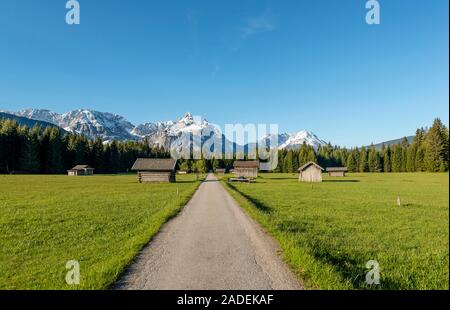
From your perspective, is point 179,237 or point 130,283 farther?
point 179,237

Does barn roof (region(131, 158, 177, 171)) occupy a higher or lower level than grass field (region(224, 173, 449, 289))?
higher

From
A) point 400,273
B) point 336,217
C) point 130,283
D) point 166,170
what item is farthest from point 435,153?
point 130,283

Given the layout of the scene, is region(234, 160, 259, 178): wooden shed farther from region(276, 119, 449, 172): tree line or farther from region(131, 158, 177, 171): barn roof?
region(276, 119, 449, 172): tree line

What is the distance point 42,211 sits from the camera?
2156cm

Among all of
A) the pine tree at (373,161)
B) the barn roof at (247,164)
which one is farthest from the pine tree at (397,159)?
the barn roof at (247,164)

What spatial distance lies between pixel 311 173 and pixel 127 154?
105157 mm

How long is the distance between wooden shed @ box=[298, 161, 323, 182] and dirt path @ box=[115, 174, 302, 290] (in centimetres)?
6126

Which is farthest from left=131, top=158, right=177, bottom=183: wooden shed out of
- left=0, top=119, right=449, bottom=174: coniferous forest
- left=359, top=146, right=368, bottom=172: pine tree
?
left=359, top=146, right=368, bottom=172: pine tree

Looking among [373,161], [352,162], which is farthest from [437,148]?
[352,162]

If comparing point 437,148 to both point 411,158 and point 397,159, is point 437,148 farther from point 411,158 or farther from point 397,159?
point 397,159

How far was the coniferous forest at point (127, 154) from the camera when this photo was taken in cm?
9862

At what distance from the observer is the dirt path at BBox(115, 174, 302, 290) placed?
24.1ft
